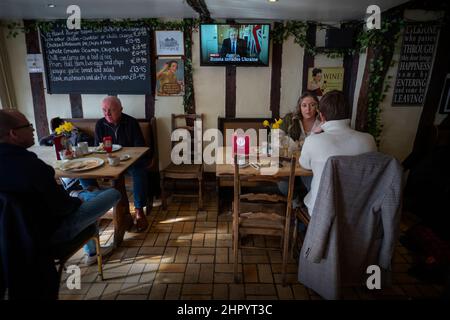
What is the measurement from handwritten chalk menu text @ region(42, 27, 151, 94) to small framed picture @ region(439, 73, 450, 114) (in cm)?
360

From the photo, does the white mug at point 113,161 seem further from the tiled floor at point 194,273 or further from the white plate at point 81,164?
the tiled floor at point 194,273

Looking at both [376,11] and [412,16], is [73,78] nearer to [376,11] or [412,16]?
[376,11]

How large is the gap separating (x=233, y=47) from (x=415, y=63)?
2.11 metres

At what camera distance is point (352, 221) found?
1.56 metres

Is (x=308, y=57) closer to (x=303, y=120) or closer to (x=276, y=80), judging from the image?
(x=276, y=80)

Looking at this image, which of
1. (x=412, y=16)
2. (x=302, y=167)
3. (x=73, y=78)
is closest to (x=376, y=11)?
(x=412, y=16)

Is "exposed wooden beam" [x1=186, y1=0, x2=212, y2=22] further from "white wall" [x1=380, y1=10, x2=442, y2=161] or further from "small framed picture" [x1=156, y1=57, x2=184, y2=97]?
"white wall" [x1=380, y1=10, x2=442, y2=161]

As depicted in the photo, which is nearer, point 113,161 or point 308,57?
point 113,161

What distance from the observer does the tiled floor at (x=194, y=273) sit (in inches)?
72.0

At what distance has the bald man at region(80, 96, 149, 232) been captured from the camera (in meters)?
2.69

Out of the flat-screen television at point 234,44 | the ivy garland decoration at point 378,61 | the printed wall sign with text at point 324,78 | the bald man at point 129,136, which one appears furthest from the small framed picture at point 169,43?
the ivy garland decoration at point 378,61

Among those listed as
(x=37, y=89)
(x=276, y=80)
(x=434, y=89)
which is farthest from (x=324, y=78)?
(x=37, y=89)

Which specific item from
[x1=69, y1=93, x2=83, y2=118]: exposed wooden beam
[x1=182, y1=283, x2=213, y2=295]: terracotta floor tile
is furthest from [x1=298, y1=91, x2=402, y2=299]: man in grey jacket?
[x1=69, y1=93, x2=83, y2=118]: exposed wooden beam

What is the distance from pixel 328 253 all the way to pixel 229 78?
8.21 ft
